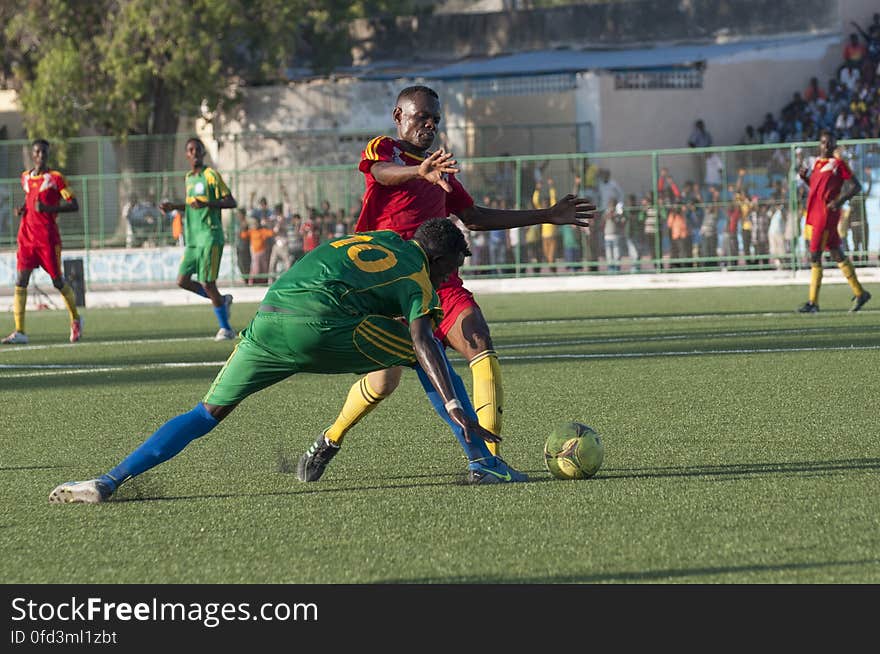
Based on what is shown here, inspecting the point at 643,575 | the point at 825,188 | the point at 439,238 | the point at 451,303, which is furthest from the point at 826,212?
the point at 643,575

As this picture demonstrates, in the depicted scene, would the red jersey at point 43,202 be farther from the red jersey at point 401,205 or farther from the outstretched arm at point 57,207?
the red jersey at point 401,205

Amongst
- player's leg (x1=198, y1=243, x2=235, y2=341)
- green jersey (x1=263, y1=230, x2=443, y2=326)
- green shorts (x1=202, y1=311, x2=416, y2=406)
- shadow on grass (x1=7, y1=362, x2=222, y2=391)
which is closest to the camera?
green jersey (x1=263, y1=230, x2=443, y2=326)

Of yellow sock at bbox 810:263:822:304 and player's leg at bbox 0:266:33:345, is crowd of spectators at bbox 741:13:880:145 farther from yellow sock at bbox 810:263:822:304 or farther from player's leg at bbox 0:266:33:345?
player's leg at bbox 0:266:33:345

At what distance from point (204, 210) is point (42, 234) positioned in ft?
5.97

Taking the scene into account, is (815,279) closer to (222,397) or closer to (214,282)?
(214,282)

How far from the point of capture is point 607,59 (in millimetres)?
39031

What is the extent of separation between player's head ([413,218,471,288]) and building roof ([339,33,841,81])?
30.6 meters

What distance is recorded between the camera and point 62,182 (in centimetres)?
1755

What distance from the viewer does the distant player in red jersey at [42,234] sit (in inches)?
689

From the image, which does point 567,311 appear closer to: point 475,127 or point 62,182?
point 62,182

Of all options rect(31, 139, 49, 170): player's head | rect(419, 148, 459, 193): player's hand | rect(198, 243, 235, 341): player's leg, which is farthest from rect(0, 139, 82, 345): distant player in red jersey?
rect(419, 148, 459, 193): player's hand

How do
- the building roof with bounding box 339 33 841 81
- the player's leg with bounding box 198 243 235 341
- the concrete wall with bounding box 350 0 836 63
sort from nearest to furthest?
the player's leg with bounding box 198 243 235 341
the building roof with bounding box 339 33 841 81
the concrete wall with bounding box 350 0 836 63

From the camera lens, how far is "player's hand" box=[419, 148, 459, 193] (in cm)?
697
